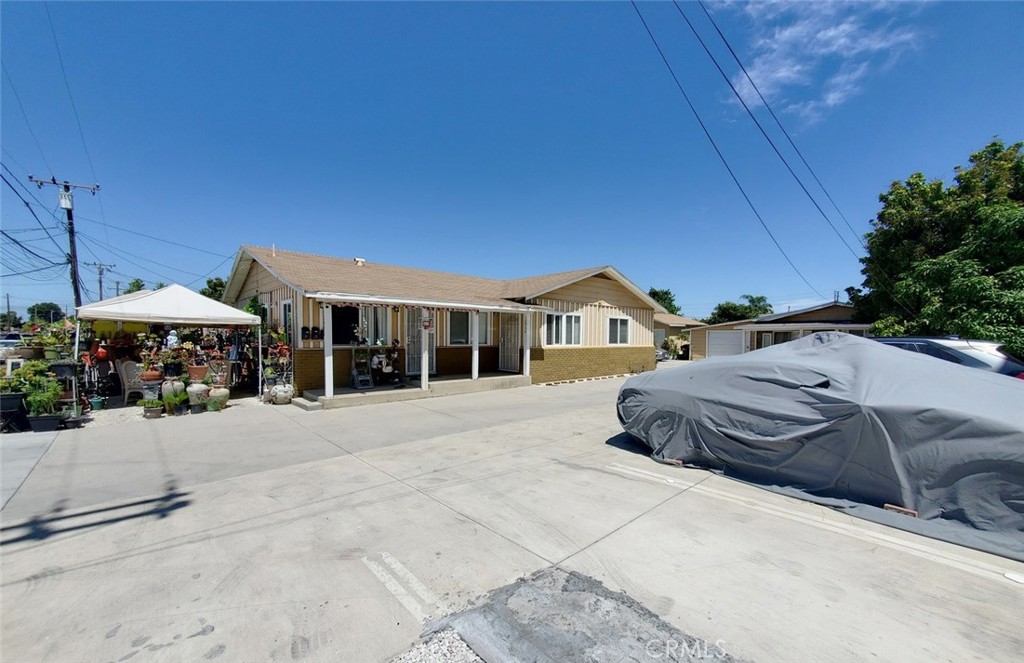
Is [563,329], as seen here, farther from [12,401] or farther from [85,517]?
[12,401]

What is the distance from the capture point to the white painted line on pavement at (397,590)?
102 inches

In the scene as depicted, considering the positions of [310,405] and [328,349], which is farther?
[328,349]

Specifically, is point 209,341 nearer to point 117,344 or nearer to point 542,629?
point 117,344

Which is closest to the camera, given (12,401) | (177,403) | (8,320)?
(12,401)

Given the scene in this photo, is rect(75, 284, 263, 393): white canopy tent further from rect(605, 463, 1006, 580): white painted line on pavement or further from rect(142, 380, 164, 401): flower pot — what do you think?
rect(605, 463, 1006, 580): white painted line on pavement

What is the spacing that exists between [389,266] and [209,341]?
6.50m

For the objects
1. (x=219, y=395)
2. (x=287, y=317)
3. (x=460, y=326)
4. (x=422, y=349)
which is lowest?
(x=219, y=395)

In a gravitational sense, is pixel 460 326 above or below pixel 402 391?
above

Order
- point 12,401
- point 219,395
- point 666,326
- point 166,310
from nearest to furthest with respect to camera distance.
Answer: point 12,401 → point 219,395 → point 166,310 → point 666,326

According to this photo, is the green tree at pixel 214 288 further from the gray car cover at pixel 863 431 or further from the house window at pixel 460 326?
the gray car cover at pixel 863 431

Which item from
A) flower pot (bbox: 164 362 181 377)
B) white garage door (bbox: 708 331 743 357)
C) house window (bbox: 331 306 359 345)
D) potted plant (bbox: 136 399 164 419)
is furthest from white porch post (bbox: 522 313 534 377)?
white garage door (bbox: 708 331 743 357)

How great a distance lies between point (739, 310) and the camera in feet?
132

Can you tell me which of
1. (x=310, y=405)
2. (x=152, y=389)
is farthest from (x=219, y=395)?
(x=310, y=405)

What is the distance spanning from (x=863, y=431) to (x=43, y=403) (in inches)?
488
